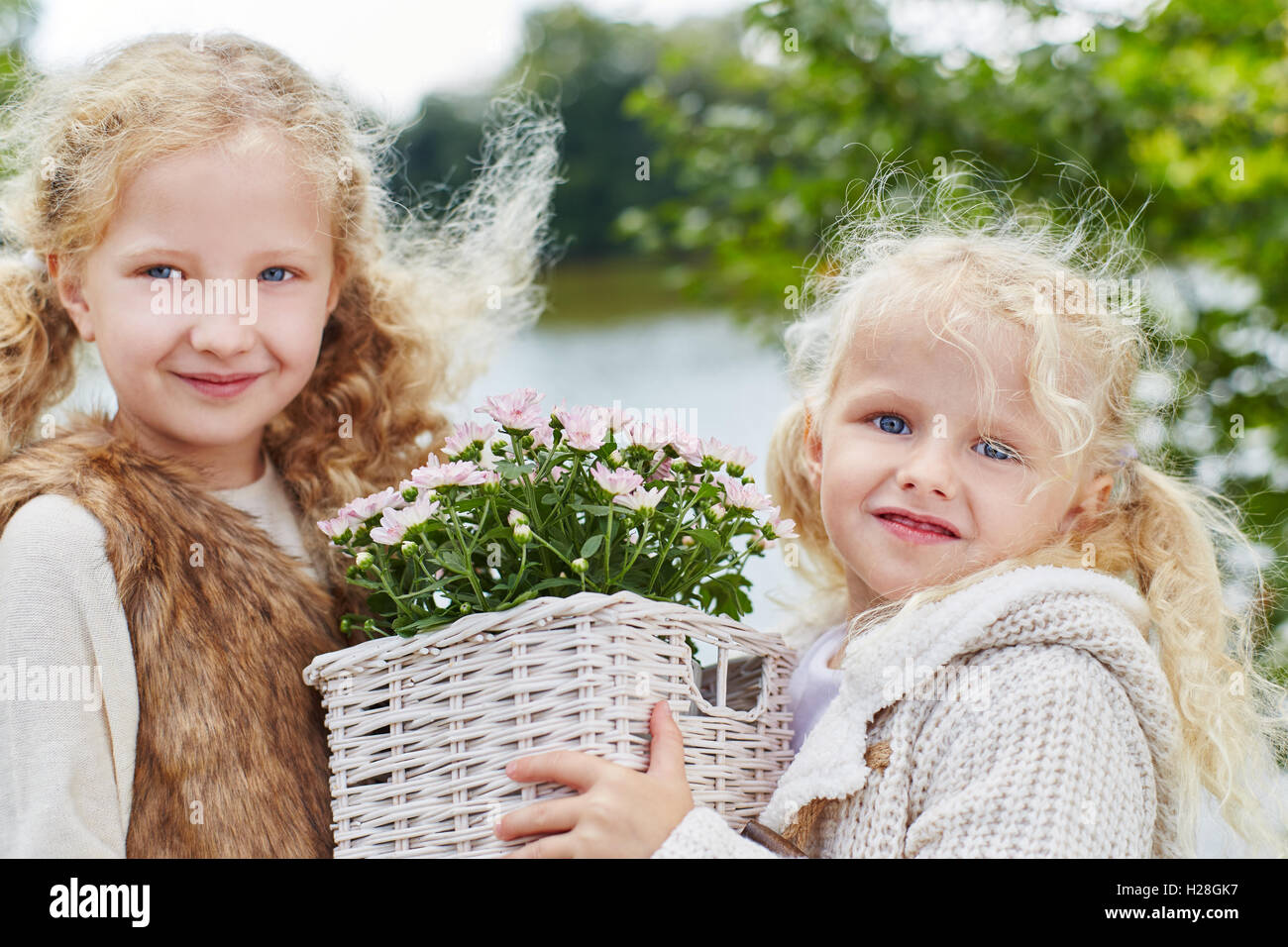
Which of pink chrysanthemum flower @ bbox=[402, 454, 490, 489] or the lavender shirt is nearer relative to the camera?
pink chrysanthemum flower @ bbox=[402, 454, 490, 489]

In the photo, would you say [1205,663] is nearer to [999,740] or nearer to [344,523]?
[999,740]

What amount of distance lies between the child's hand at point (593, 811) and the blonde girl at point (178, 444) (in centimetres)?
36

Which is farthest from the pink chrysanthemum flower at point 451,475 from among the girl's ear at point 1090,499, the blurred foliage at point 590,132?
the blurred foliage at point 590,132

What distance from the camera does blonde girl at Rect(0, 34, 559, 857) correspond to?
4.25 ft

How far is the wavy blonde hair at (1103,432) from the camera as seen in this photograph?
1415 mm

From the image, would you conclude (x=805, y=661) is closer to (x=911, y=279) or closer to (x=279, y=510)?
(x=911, y=279)

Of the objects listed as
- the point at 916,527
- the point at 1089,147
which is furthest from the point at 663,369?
the point at 916,527

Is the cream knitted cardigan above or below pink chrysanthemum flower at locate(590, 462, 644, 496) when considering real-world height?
below

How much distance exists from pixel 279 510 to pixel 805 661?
83cm

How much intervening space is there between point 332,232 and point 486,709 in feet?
2.62

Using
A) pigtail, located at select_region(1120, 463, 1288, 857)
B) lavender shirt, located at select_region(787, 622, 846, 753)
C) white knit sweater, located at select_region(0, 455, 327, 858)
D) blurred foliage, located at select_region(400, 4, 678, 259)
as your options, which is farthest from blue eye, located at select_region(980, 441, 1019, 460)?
blurred foliage, located at select_region(400, 4, 678, 259)

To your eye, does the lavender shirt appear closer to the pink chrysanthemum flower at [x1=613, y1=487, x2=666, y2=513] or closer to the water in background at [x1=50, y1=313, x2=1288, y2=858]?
the pink chrysanthemum flower at [x1=613, y1=487, x2=666, y2=513]

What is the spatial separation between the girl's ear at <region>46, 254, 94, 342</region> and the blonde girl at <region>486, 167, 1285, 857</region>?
2.93 feet

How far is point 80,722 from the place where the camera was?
1.27 metres
